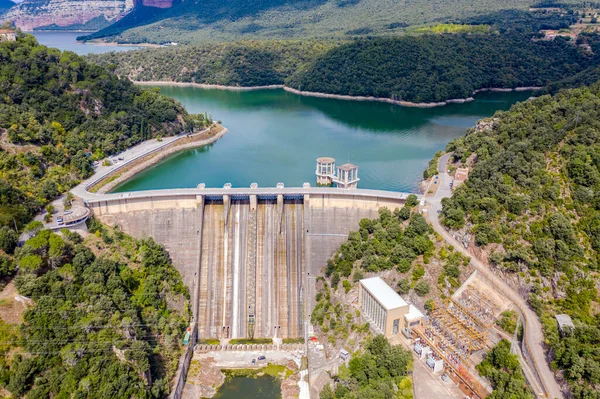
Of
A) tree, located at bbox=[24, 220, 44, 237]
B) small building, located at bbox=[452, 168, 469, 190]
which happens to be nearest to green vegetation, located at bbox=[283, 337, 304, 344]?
tree, located at bbox=[24, 220, 44, 237]

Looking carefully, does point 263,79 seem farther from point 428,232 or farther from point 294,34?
point 428,232

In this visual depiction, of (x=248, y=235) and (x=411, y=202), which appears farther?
(x=248, y=235)

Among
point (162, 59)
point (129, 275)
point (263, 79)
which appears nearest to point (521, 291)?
point (129, 275)

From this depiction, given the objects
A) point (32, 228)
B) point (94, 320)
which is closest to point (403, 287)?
point (94, 320)

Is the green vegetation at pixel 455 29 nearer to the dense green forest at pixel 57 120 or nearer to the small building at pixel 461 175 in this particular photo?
the dense green forest at pixel 57 120

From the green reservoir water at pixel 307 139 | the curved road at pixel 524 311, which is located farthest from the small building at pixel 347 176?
the curved road at pixel 524 311

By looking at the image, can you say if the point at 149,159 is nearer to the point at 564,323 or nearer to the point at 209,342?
the point at 209,342
